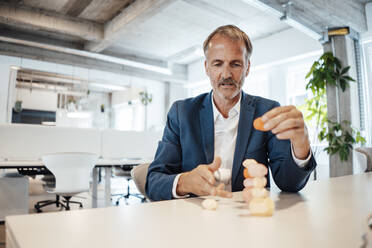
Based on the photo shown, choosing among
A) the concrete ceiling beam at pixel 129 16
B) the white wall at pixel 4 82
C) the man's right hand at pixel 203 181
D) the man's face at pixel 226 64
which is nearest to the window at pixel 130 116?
the concrete ceiling beam at pixel 129 16

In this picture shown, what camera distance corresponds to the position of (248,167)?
0.60 meters

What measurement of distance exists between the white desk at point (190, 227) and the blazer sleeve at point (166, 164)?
0.71 feet

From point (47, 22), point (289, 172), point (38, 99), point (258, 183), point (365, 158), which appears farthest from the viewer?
point (38, 99)

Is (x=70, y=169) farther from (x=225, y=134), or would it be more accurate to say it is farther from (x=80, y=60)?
(x=80, y=60)

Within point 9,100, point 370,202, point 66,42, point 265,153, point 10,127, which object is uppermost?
point 66,42

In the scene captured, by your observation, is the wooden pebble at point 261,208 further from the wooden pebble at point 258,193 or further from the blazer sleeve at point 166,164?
the blazer sleeve at point 166,164

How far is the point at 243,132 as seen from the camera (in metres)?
1.05

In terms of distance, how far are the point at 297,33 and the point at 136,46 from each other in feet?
13.2

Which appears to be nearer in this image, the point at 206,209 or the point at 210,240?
the point at 210,240

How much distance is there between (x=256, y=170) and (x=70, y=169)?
→ 2.77m

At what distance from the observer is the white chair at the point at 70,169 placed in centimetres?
281

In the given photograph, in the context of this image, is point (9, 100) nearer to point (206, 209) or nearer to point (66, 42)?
point (66, 42)

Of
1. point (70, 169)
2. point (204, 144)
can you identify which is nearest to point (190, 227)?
point (204, 144)

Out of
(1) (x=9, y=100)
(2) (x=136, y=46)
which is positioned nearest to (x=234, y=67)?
(2) (x=136, y=46)
